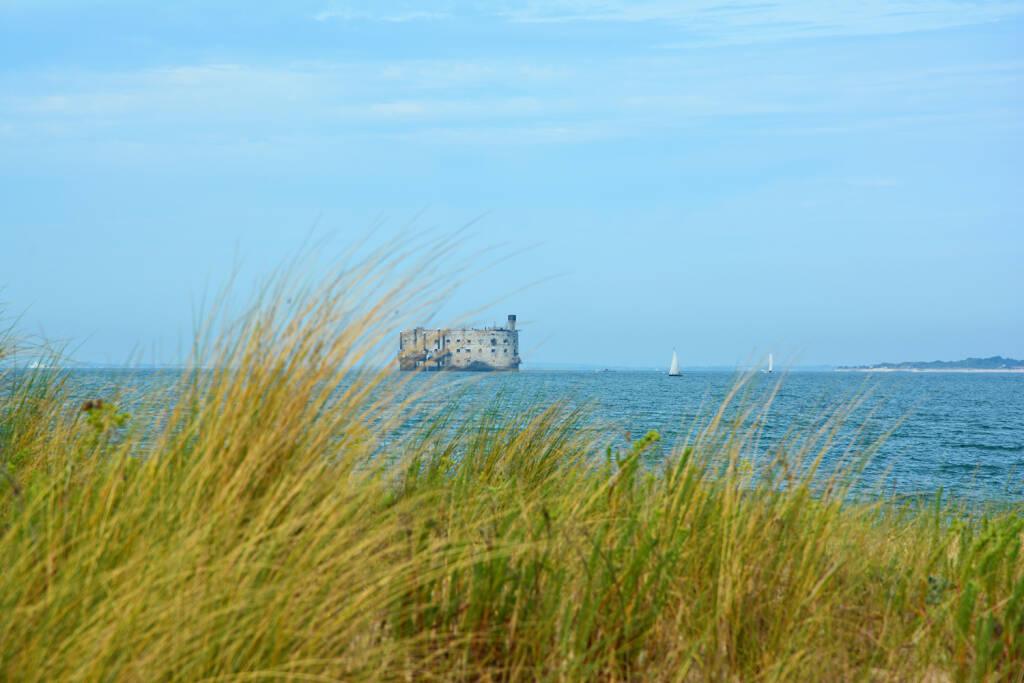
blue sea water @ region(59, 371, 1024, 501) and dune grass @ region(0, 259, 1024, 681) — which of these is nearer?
dune grass @ region(0, 259, 1024, 681)

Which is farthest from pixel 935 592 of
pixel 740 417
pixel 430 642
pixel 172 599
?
pixel 172 599

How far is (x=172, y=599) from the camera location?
2209 mm

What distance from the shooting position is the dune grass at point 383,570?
2219 millimetres

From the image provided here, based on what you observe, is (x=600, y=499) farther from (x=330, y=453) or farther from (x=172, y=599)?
(x=172, y=599)

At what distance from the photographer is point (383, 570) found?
2551mm

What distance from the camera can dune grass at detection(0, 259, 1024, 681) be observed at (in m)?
2.22

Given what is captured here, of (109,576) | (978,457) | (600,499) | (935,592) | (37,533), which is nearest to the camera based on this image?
(109,576)

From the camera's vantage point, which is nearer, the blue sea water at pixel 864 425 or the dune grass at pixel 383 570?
the dune grass at pixel 383 570

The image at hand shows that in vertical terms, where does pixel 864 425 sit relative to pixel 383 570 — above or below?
above

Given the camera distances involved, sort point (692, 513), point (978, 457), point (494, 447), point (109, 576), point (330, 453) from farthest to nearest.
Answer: point (978, 457) < point (494, 447) < point (692, 513) < point (330, 453) < point (109, 576)

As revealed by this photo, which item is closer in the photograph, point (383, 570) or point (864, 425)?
point (383, 570)

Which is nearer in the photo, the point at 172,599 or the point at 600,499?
the point at 172,599

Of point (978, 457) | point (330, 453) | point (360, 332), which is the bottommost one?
point (978, 457)

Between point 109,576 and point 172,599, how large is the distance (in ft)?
0.49
